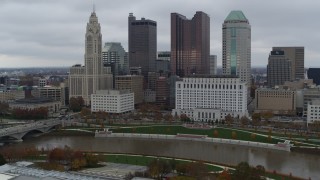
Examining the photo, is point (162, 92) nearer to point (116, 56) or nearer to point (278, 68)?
point (278, 68)

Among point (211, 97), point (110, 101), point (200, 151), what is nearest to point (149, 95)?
point (110, 101)

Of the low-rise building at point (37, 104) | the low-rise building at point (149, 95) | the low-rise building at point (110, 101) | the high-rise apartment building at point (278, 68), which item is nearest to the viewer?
the low-rise building at point (110, 101)

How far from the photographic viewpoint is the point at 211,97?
204 feet

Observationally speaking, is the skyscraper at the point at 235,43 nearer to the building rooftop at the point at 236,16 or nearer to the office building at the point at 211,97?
the building rooftop at the point at 236,16

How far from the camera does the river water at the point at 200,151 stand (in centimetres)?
3525

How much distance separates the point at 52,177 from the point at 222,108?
42.6 m

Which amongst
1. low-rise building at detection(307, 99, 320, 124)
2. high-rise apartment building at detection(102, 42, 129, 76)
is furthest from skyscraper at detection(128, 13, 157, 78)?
low-rise building at detection(307, 99, 320, 124)

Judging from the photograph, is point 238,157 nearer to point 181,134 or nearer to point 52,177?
point 181,134

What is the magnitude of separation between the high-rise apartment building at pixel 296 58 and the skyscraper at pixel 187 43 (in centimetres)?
1722

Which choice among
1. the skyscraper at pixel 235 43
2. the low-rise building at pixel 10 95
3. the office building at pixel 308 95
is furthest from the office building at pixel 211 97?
the low-rise building at pixel 10 95

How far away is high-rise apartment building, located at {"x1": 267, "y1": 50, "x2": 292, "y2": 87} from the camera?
94.4m

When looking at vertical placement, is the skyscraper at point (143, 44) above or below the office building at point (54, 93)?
above

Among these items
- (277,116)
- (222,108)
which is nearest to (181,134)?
(222,108)

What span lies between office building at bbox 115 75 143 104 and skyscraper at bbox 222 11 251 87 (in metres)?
20.5
